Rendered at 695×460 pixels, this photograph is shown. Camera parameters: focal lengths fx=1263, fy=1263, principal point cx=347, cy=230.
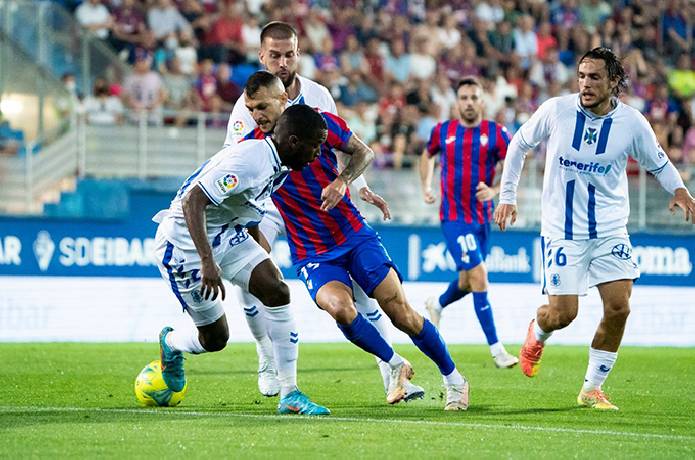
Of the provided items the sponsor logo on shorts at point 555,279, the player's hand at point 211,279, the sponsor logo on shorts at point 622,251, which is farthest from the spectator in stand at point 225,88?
the player's hand at point 211,279

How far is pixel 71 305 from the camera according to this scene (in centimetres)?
1596

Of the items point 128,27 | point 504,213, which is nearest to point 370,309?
point 504,213

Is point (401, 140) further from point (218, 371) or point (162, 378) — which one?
point (162, 378)

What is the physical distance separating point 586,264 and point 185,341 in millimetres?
2955

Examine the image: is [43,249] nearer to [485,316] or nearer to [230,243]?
[485,316]

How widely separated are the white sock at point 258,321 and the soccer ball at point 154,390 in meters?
1.14

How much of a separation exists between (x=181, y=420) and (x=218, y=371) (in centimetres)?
400

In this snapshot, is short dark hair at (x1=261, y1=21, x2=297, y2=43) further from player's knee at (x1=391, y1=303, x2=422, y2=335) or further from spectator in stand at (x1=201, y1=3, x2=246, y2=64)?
spectator in stand at (x1=201, y1=3, x2=246, y2=64)

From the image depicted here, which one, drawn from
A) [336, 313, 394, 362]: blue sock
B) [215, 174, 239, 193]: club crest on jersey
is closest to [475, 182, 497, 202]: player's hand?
[336, 313, 394, 362]: blue sock

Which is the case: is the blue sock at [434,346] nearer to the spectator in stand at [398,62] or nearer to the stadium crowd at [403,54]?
the stadium crowd at [403,54]

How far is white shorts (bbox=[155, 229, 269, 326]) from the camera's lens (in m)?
8.20

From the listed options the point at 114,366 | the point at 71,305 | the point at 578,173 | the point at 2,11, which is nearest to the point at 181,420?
the point at 578,173

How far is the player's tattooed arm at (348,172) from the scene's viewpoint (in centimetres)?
810

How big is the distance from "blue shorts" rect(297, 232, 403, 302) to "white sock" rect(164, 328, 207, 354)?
0.85m
